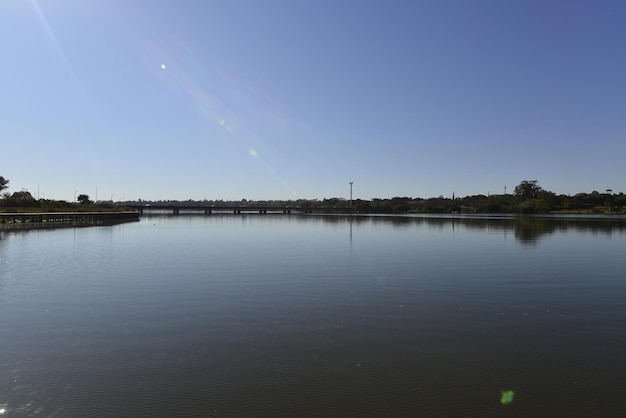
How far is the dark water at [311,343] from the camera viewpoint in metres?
7.25

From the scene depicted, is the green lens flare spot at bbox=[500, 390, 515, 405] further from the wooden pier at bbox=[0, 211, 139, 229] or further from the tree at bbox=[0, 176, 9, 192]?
the tree at bbox=[0, 176, 9, 192]

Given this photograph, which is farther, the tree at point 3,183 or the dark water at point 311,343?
the tree at point 3,183

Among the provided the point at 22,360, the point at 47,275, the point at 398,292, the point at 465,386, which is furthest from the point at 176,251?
the point at 465,386

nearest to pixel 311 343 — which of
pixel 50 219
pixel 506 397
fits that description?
pixel 506 397

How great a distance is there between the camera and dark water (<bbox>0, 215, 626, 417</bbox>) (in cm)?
725

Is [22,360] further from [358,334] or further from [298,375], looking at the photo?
[358,334]

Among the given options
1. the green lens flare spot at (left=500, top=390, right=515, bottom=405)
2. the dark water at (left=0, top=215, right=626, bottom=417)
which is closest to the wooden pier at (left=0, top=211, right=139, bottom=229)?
the dark water at (left=0, top=215, right=626, bottom=417)

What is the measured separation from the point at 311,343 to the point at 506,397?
440 centimetres

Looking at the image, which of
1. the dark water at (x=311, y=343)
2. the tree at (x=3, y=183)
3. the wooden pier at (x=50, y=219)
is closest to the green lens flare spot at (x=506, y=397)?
the dark water at (x=311, y=343)

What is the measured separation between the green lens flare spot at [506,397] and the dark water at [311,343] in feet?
0.27

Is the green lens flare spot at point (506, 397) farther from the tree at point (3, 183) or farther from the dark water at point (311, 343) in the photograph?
the tree at point (3, 183)

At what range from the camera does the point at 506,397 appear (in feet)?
24.4

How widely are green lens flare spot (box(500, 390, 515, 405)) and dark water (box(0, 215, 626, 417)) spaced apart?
82 millimetres

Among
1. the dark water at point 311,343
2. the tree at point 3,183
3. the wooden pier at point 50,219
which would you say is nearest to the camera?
the dark water at point 311,343
